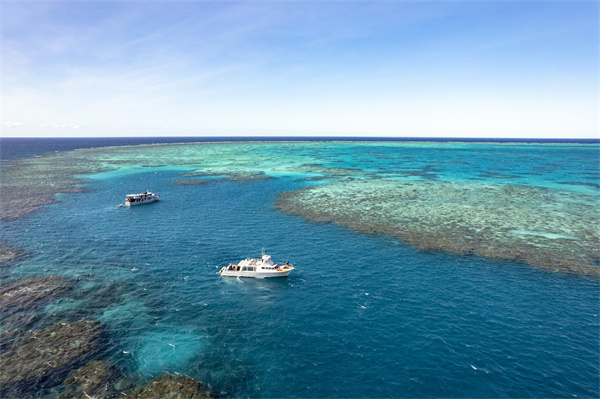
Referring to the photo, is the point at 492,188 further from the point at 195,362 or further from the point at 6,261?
the point at 6,261

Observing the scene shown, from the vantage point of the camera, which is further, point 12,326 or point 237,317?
point 237,317

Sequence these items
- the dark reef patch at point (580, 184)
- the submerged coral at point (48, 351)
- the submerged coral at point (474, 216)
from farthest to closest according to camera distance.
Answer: the dark reef patch at point (580, 184) < the submerged coral at point (474, 216) < the submerged coral at point (48, 351)

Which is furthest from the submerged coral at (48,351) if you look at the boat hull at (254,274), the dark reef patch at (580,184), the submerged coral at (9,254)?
the dark reef patch at (580,184)

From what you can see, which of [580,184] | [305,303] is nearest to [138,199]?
[305,303]

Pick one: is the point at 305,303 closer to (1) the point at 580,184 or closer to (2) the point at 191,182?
(2) the point at 191,182

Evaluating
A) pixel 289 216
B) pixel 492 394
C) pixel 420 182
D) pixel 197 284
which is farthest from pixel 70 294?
pixel 420 182

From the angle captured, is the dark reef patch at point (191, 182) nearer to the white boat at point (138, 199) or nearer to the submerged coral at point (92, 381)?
the white boat at point (138, 199)
